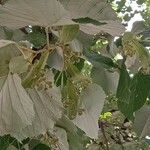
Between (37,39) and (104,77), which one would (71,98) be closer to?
(37,39)

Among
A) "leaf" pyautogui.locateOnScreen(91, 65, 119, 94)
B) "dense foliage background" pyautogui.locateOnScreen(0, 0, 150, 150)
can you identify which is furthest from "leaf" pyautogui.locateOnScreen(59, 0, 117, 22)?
"leaf" pyautogui.locateOnScreen(91, 65, 119, 94)

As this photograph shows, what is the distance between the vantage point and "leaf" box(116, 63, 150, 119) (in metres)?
1.06

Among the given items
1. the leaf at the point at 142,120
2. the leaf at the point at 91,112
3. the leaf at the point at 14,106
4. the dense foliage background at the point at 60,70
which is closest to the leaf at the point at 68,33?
the dense foliage background at the point at 60,70

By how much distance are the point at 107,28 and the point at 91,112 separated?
0.25 metres

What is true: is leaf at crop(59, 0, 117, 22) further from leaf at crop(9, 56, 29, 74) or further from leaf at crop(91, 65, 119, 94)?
leaf at crop(91, 65, 119, 94)

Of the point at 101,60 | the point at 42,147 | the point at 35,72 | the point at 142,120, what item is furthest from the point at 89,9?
the point at 142,120

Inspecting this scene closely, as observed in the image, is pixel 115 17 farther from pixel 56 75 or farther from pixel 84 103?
pixel 56 75

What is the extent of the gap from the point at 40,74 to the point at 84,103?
0.24 m

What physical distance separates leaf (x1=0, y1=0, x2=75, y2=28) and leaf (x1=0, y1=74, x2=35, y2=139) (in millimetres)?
114

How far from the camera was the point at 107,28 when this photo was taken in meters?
0.81

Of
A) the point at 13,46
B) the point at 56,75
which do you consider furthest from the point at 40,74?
the point at 56,75

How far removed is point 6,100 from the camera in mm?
797

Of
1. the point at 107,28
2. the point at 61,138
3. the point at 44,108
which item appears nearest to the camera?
the point at 107,28

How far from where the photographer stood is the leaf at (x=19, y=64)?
753 millimetres
